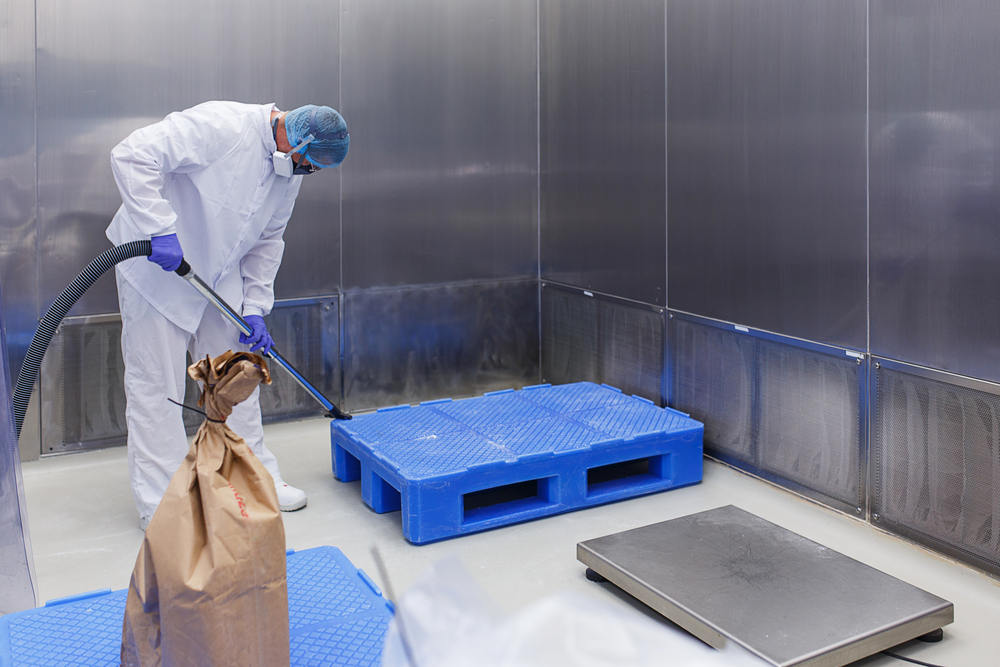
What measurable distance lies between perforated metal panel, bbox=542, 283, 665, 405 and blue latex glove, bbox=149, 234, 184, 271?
6.57 feet

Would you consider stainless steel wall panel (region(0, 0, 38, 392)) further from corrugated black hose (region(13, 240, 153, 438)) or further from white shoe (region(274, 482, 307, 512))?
white shoe (region(274, 482, 307, 512))

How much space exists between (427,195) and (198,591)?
303 centimetres

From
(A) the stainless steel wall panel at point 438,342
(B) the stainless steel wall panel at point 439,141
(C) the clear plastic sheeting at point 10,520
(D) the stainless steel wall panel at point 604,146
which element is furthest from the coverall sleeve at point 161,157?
(D) the stainless steel wall panel at point 604,146

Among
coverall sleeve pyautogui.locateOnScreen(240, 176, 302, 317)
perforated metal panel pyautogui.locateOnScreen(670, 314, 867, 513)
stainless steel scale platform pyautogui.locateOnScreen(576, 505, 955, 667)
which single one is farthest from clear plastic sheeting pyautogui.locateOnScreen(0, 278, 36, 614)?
perforated metal panel pyautogui.locateOnScreen(670, 314, 867, 513)

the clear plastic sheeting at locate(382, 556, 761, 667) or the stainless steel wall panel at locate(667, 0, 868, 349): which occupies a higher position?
the stainless steel wall panel at locate(667, 0, 868, 349)

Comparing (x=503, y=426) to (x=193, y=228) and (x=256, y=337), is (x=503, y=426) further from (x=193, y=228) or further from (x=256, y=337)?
(x=193, y=228)

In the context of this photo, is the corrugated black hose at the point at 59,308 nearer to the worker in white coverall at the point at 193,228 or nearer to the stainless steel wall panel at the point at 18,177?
the worker in white coverall at the point at 193,228

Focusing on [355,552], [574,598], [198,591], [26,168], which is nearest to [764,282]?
[355,552]


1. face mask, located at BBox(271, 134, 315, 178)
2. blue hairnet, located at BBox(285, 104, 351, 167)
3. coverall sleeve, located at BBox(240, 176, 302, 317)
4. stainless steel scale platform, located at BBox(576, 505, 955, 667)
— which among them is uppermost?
blue hairnet, located at BBox(285, 104, 351, 167)

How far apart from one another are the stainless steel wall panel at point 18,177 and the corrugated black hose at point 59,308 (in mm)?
803

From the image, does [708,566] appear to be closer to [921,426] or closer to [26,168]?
[921,426]

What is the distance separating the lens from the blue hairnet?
2.89m

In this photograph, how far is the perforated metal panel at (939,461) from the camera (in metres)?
2.54

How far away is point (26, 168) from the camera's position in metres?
3.57
